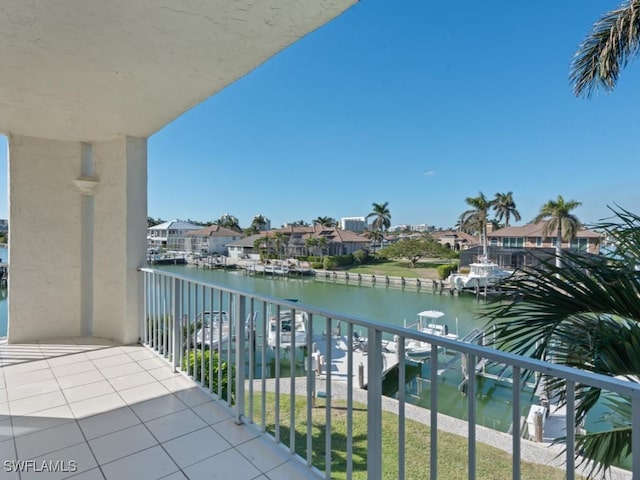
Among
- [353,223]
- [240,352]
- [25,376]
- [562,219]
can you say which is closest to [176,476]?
[240,352]

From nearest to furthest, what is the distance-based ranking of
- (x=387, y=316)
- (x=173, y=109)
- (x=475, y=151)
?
1. (x=173, y=109)
2. (x=387, y=316)
3. (x=475, y=151)

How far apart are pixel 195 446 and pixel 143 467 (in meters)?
0.26

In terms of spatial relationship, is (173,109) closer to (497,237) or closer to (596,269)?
(596,269)

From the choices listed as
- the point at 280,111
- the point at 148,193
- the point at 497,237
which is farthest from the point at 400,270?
the point at 148,193

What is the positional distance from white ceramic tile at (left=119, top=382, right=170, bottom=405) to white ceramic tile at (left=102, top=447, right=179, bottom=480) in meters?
0.64

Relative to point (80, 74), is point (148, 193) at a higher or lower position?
lower

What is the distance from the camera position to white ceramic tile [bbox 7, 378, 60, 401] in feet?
7.54

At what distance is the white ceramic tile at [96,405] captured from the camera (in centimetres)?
209

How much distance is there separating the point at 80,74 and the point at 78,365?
242 cm

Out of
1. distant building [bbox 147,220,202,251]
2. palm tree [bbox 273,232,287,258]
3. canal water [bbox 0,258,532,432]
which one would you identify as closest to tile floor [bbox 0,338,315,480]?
canal water [bbox 0,258,532,432]

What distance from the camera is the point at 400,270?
100 feet

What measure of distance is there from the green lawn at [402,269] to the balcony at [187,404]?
86.3 feet

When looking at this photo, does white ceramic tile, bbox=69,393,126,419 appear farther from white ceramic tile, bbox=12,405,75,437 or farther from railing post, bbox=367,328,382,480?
railing post, bbox=367,328,382,480

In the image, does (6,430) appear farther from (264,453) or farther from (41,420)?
(264,453)
